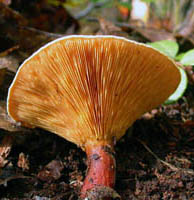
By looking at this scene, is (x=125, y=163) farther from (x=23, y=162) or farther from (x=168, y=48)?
(x=168, y=48)

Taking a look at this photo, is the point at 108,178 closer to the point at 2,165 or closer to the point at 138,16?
the point at 2,165

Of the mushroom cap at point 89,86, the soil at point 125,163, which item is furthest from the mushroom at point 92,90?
the soil at point 125,163

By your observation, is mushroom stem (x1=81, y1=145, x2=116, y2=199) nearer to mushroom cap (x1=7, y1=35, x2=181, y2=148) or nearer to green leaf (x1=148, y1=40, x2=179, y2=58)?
mushroom cap (x1=7, y1=35, x2=181, y2=148)

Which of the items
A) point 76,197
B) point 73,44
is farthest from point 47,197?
point 73,44

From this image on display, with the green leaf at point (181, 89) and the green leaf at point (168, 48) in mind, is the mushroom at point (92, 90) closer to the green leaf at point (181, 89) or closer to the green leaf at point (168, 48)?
the green leaf at point (181, 89)

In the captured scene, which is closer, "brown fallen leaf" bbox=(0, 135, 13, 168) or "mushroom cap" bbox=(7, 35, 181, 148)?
"mushroom cap" bbox=(7, 35, 181, 148)

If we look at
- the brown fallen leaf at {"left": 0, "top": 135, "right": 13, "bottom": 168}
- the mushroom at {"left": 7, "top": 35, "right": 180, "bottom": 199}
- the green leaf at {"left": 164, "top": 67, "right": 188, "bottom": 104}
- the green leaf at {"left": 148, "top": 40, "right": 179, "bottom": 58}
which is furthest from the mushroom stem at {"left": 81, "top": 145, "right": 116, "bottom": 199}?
the green leaf at {"left": 148, "top": 40, "right": 179, "bottom": 58}

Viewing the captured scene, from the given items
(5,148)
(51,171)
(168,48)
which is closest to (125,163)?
(51,171)
